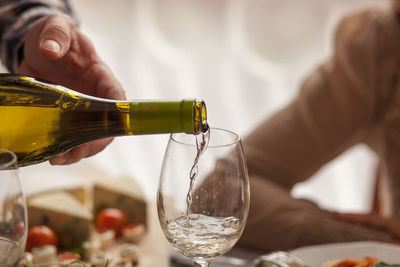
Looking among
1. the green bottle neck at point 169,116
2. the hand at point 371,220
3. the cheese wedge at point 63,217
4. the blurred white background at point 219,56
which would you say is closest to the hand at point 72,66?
the green bottle neck at point 169,116

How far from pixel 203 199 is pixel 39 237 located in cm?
61

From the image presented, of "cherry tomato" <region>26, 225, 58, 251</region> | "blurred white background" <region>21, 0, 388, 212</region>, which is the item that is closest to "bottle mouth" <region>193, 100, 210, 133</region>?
"cherry tomato" <region>26, 225, 58, 251</region>

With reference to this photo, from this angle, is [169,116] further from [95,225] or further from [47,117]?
[95,225]

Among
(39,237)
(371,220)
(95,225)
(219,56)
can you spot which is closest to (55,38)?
(39,237)

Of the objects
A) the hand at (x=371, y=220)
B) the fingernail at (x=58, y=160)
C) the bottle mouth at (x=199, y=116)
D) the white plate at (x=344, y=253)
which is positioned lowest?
the hand at (x=371, y=220)

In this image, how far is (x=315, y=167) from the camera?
5.71ft

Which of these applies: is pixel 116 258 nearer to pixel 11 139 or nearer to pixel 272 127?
pixel 11 139

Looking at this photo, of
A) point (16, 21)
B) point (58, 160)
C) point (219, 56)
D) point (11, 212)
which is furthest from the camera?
point (219, 56)

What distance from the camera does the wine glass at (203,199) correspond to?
0.73 metres

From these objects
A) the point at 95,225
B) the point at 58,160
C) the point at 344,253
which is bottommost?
the point at 95,225

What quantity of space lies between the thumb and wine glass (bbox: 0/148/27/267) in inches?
9.3

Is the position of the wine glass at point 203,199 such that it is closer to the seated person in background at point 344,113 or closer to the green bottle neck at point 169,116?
the green bottle neck at point 169,116

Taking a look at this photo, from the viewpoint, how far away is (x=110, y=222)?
1.36m

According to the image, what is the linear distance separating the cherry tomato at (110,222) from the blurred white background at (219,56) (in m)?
1.57
